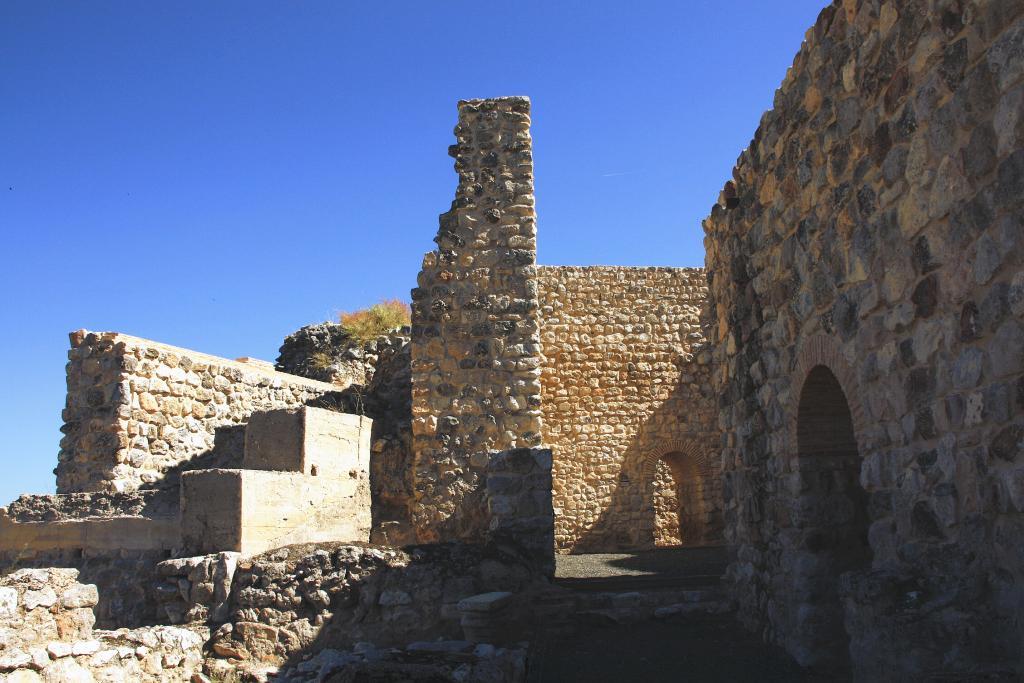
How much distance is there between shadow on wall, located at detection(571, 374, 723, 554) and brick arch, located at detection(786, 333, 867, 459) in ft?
34.9

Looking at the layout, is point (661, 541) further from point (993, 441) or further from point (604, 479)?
point (993, 441)

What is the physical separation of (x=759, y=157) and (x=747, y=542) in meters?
2.95

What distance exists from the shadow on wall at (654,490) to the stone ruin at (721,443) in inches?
246

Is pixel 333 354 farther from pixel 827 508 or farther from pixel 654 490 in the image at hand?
pixel 827 508

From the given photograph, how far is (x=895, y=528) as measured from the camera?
462 cm

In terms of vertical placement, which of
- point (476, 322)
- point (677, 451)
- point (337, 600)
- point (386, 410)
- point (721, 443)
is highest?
point (476, 322)

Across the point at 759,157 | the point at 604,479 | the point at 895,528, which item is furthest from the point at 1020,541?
the point at 604,479

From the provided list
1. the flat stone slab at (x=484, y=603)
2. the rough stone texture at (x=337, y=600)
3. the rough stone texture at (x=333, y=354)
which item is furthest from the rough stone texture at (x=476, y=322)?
the rough stone texture at (x=333, y=354)

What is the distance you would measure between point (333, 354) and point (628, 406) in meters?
6.08

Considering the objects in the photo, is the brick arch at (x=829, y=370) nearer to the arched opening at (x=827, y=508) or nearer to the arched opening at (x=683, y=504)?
the arched opening at (x=827, y=508)

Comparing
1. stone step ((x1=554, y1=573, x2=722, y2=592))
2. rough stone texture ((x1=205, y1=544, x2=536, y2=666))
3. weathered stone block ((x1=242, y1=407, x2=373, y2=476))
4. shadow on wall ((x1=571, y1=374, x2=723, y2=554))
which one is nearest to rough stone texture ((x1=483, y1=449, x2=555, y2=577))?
rough stone texture ((x1=205, y1=544, x2=536, y2=666))

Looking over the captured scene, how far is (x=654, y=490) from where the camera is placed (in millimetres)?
17250

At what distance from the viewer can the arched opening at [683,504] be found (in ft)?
54.3

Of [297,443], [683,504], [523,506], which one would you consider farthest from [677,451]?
[297,443]
